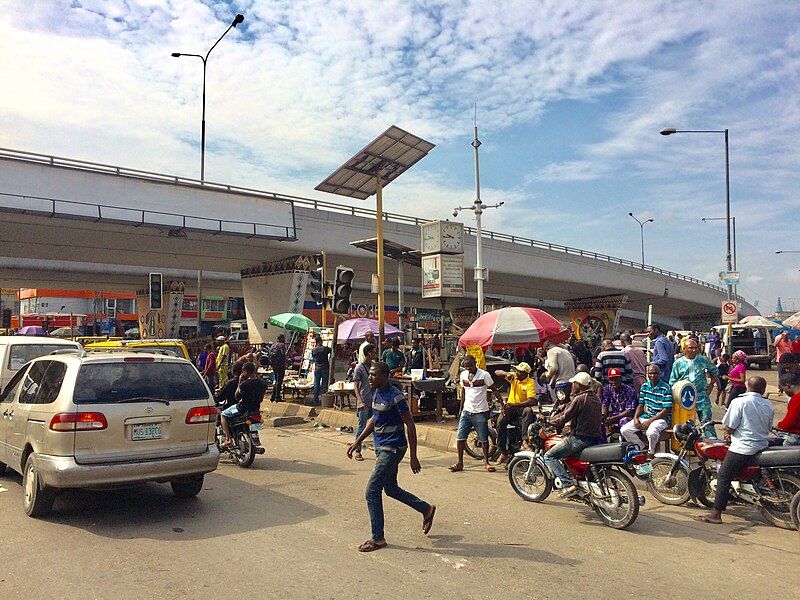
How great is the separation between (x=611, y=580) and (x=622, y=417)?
4.45 metres

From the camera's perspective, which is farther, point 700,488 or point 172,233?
point 172,233

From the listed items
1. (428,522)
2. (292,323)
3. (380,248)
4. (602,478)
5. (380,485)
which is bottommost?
(428,522)

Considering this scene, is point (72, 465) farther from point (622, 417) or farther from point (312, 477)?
point (622, 417)

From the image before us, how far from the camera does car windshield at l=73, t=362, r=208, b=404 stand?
21.1ft

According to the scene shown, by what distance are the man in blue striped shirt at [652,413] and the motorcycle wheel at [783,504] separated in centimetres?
175

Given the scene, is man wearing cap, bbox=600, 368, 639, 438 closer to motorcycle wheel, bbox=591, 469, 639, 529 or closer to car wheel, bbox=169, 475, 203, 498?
motorcycle wheel, bbox=591, 469, 639, 529

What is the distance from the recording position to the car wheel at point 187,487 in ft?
23.7

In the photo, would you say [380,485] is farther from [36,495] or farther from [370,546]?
[36,495]

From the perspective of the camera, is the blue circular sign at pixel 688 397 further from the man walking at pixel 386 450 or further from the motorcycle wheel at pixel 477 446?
the man walking at pixel 386 450

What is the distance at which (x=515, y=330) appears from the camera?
13.0 metres

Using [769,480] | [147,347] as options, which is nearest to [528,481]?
[769,480]

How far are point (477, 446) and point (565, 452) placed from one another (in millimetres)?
3462

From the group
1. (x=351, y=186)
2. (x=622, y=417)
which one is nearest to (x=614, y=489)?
(x=622, y=417)

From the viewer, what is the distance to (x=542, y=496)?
7.40 meters
